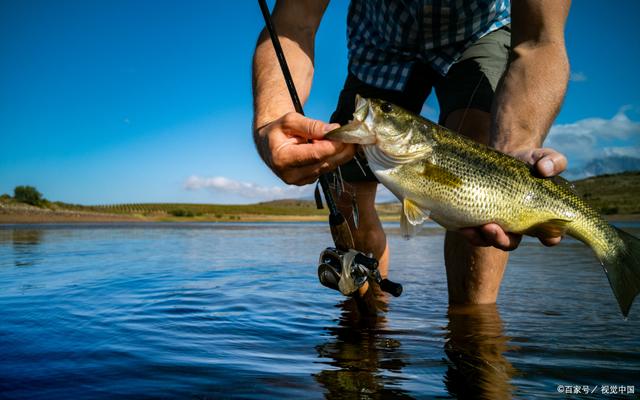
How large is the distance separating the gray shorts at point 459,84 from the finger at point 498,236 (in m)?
1.35

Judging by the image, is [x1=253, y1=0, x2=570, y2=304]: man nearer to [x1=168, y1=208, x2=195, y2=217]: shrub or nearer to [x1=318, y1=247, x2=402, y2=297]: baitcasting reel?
[x1=318, y1=247, x2=402, y2=297]: baitcasting reel

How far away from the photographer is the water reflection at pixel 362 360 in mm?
2473

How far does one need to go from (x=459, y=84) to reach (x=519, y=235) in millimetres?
1886

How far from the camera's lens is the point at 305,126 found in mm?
2621

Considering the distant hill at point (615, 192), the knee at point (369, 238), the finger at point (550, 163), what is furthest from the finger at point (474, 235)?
the distant hill at point (615, 192)

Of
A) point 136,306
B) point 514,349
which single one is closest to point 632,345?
point 514,349

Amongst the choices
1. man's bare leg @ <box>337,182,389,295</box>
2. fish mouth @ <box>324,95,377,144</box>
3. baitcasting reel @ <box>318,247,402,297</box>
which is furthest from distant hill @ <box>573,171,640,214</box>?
fish mouth @ <box>324,95,377,144</box>

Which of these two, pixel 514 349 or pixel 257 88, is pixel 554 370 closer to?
pixel 514 349

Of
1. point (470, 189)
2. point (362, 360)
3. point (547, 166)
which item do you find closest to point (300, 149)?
point (470, 189)

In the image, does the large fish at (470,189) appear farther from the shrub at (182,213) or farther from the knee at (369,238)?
the shrub at (182,213)

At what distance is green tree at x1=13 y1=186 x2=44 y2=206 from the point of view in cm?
4481

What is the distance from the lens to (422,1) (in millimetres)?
4410

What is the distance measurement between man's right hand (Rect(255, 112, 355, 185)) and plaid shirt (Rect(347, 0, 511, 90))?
241 cm

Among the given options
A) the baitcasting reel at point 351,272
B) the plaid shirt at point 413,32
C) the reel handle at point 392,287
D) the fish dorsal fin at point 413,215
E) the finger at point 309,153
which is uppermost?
the plaid shirt at point 413,32
